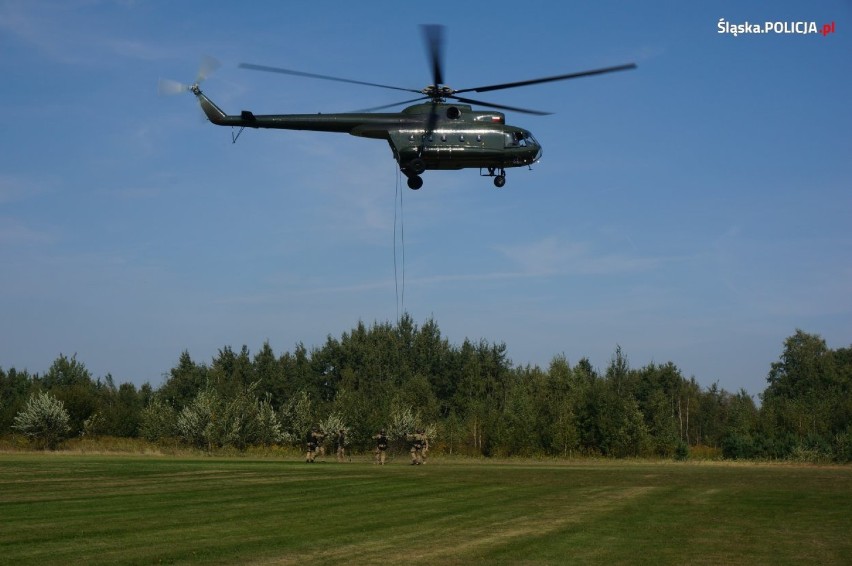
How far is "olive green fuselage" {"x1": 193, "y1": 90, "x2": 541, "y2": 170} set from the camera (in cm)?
3703

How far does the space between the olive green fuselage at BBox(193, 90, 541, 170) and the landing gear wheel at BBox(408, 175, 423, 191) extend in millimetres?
591

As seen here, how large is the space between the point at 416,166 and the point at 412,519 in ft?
53.6

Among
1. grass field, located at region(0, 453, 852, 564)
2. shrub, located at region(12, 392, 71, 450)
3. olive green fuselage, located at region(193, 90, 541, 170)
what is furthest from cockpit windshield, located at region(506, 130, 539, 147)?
shrub, located at region(12, 392, 71, 450)

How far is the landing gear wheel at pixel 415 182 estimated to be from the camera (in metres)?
38.1

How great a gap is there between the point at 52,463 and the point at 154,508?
2189 centimetres

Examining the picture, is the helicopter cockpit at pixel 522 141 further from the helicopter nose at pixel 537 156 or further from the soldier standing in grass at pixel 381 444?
the soldier standing in grass at pixel 381 444

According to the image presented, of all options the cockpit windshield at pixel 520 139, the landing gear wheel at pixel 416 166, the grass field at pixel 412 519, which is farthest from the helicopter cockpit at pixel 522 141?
the grass field at pixel 412 519

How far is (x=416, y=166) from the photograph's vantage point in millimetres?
37344

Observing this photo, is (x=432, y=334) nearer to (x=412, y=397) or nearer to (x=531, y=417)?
(x=412, y=397)

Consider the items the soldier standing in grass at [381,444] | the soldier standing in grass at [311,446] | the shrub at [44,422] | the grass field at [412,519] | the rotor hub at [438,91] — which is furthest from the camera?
the shrub at [44,422]

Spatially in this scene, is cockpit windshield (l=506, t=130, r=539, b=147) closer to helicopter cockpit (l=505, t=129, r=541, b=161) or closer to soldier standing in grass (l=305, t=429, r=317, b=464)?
helicopter cockpit (l=505, t=129, r=541, b=161)

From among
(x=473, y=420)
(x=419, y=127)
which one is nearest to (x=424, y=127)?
(x=419, y=127)

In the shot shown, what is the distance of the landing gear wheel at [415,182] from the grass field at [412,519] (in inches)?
452

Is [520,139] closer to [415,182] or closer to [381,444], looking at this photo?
[415,182]
